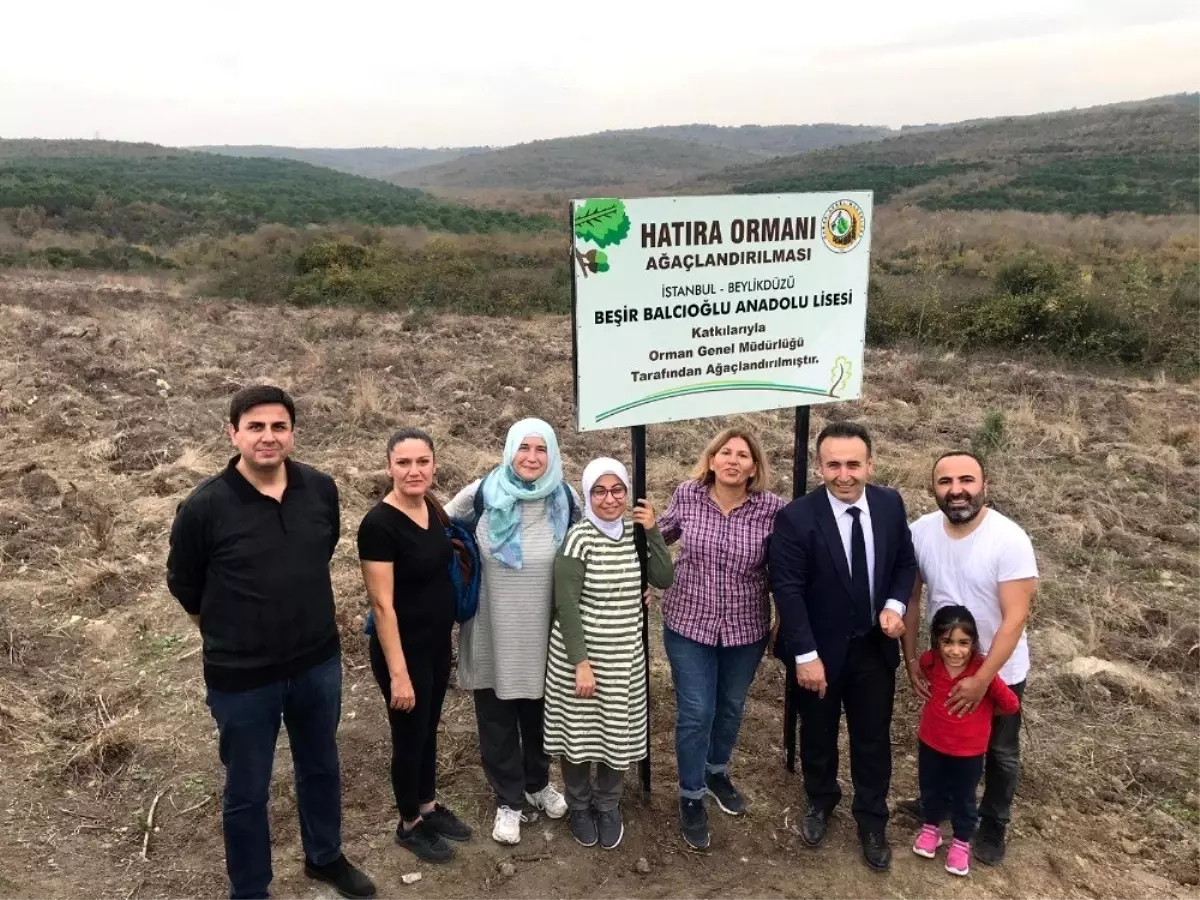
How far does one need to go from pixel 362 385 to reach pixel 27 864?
7491 mm

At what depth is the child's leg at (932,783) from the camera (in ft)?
9.52

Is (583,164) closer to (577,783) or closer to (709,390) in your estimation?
(709,390)

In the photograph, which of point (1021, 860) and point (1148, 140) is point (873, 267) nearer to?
point (1021, 860)

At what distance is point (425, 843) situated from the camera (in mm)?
2957

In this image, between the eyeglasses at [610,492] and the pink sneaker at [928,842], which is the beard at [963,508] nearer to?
the eyeglasses at [610,492]

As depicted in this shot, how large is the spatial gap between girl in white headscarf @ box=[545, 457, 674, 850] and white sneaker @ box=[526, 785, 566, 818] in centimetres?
15

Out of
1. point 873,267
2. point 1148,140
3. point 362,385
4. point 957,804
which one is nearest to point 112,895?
point 957,804

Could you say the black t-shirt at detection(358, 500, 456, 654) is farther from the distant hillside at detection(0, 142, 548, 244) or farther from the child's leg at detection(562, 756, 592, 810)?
the distant hillside at detection(0, 142, 548, 244)

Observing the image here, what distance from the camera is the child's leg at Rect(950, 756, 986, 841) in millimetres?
2809

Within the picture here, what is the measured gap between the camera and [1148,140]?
54812mm

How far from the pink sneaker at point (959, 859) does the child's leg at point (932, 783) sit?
0.10 metres

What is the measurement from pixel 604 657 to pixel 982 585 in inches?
49.3

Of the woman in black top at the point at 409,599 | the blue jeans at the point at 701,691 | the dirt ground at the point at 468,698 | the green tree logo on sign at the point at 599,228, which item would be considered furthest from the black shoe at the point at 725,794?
the green tree logo on sign at the point at 599,228

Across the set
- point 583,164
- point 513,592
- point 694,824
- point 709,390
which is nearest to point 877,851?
point 694,824
